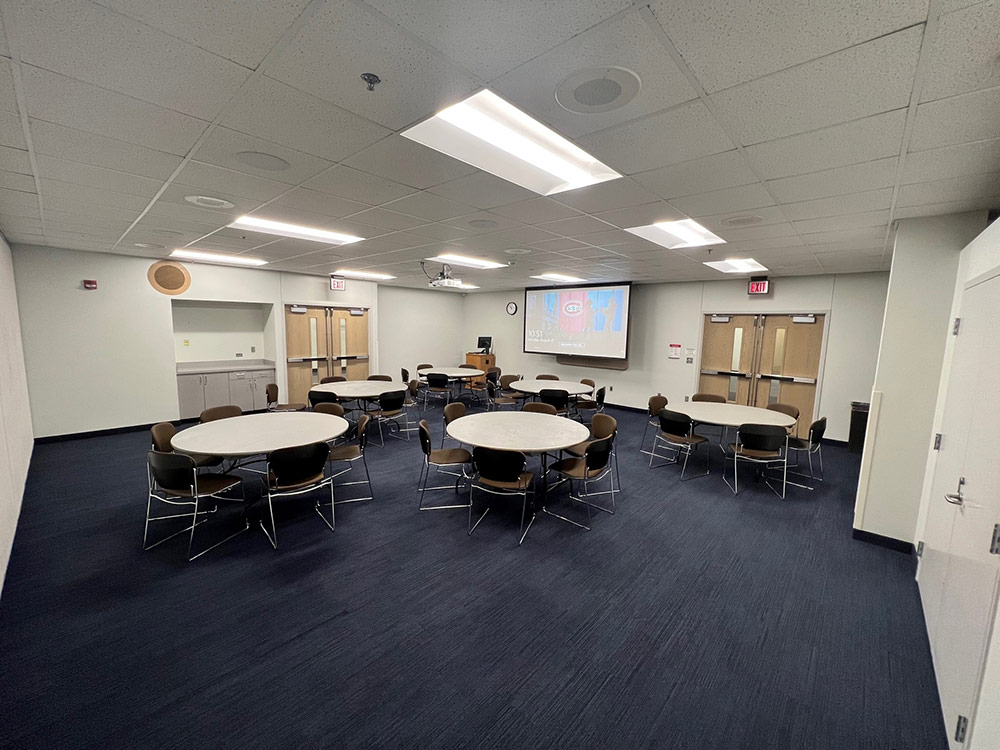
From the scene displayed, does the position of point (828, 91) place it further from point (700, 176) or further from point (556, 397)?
→ point (556, 397)

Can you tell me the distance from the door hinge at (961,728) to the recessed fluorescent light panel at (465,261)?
5.88 meters

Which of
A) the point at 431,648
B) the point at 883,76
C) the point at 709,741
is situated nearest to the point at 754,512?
the point at 709,741

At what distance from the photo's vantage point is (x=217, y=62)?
5.02ft

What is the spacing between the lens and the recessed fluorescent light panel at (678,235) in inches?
159

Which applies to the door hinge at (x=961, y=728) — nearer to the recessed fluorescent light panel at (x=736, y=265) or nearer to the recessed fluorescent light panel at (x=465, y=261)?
the recessed fluorescent light panel at (x=736, y=265)

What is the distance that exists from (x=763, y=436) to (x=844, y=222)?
2220 millimetres

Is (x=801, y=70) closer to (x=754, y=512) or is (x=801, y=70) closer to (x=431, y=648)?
(x=431, y=648)

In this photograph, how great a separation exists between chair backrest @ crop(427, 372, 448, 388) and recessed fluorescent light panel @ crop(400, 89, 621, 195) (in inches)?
212

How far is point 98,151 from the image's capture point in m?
2.35

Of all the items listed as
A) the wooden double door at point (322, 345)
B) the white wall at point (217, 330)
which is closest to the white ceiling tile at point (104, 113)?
the white wall at point (217, 330)

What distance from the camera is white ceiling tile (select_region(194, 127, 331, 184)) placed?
7.17ft

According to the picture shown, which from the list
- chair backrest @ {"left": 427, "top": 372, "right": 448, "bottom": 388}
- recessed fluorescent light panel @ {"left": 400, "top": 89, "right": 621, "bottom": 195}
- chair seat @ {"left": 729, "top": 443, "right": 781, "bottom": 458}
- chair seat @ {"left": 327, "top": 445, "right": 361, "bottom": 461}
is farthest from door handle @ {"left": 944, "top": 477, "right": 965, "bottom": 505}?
chair backrest @ {"left": 427, "top": 372, "right": 448, "bottom": 388}

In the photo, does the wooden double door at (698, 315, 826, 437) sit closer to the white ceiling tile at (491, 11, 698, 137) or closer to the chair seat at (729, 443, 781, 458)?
the chair seat at (729, 443, 781, 458)

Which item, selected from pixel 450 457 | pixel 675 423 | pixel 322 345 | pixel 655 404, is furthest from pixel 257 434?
pixel 322 345
